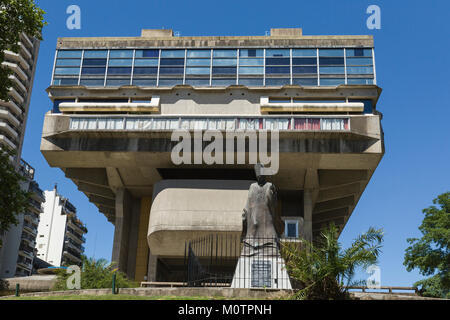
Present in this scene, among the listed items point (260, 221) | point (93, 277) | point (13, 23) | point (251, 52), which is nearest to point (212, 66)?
point (251, 52)

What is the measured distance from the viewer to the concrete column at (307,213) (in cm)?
3684

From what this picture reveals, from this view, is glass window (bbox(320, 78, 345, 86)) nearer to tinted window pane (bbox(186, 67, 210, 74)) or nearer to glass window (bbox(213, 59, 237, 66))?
glass window (bbox(213, 59, 237, 66))

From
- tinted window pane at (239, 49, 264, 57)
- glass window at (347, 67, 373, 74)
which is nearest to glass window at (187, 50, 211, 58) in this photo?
tinted window pane at (239, 49, 264, 57)

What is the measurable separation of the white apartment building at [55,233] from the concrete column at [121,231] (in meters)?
51.7

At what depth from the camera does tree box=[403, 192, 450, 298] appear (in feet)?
111

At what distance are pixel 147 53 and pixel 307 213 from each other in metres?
17.0

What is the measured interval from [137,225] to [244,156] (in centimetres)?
1307

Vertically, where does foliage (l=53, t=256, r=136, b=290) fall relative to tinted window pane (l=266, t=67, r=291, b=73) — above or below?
below

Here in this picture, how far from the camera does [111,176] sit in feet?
123

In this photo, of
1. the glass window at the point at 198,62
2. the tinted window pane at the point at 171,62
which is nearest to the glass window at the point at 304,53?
the glass window at the point at 198,62

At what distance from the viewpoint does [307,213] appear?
37.2 m

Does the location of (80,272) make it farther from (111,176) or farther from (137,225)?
(137,225)

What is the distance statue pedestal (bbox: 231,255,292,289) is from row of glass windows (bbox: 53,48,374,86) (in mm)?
19763

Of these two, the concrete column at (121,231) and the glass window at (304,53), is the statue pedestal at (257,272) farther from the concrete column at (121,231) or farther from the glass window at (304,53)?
the glass window at (304,53)
